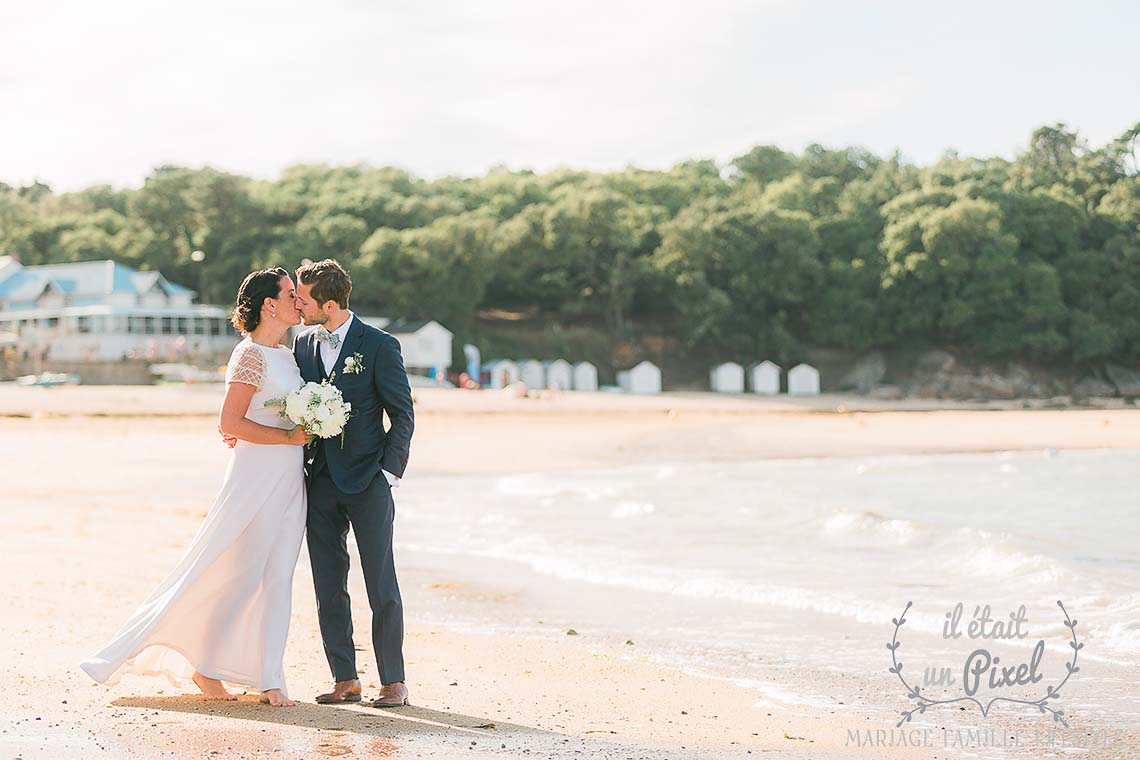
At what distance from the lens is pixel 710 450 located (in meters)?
23.8

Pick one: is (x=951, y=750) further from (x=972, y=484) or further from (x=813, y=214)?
(x=813, y=214)

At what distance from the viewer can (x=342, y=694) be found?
4723 mm

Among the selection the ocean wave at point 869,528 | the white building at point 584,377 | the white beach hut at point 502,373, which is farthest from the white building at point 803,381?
the ocean wave at point 869,528

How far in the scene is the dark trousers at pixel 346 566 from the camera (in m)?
4.65

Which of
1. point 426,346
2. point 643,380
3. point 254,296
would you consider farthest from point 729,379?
point 254,296

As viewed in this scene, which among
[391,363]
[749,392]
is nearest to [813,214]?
[749,392]

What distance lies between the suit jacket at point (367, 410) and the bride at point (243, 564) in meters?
0.13

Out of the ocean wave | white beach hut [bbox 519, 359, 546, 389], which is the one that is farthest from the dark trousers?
white beach hut [bbox 519, 359, 546, 389]

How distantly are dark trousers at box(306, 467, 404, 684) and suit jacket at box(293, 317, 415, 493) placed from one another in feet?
0.22

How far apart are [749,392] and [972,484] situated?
115ft

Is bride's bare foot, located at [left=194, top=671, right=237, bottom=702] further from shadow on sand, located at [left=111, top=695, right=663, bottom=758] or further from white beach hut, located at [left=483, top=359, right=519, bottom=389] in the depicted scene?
white beach hut, located at [left=483, top=359, right=519, bottom=389]

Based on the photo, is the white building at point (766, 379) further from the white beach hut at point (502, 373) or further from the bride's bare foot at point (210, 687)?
the bride's bare foot at point (210, 687)

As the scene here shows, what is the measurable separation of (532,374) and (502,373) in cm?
129

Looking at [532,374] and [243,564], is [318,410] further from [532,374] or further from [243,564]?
[532,374]
